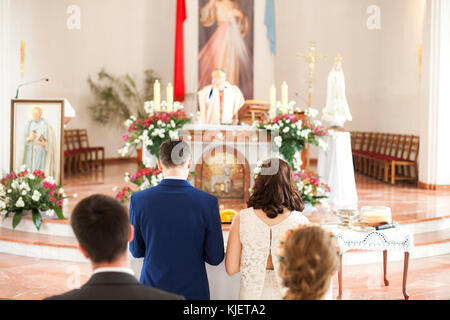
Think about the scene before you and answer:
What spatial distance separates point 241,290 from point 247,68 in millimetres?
11854

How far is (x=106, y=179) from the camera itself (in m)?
11.4

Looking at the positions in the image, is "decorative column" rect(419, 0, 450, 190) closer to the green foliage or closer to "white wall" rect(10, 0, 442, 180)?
"white wall" rect(10, 0, 442, 180)

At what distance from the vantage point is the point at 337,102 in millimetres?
9422

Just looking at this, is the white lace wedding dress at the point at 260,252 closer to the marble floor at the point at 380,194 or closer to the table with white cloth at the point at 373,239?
the table with white cloth at the point at 373,239

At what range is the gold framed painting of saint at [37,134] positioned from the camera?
313 inches

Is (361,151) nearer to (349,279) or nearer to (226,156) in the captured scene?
(226,156)

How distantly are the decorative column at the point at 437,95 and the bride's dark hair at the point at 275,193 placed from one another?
8.54m

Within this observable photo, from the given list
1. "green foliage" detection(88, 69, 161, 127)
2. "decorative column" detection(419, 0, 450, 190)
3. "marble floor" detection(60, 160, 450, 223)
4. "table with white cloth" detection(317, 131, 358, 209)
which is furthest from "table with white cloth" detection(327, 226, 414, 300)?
"green foliage" detection(88, 69, 161, 127)


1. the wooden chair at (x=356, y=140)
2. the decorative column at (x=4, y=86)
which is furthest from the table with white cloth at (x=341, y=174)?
the wooden chair at (x=356, y=140)

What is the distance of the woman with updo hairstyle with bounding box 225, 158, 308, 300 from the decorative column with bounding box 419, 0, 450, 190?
853 cm

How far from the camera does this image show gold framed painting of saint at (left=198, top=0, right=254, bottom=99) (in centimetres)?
1427

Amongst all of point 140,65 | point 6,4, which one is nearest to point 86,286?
point 6,4

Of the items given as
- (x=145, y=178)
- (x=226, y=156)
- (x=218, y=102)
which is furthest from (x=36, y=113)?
(x=226, y=156)

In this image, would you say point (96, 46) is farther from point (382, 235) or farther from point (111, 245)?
point (111, 245)
